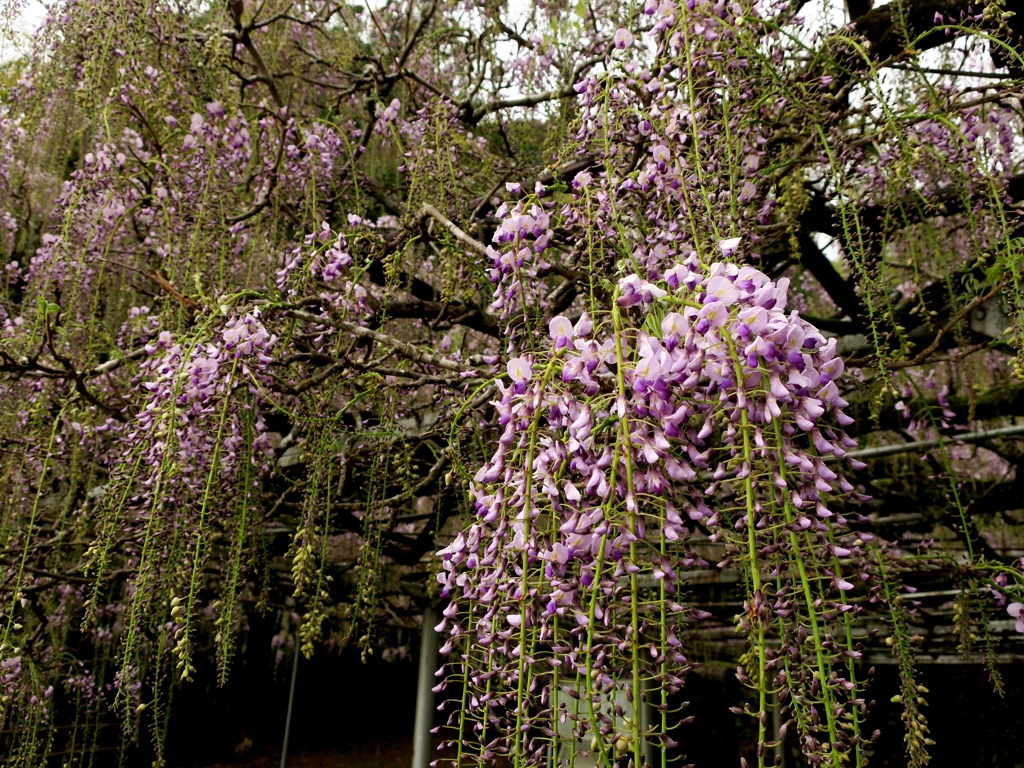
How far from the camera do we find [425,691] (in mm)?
4844

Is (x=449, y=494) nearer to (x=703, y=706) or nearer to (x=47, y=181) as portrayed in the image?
(x=47, y=181)

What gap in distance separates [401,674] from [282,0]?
7899 mm

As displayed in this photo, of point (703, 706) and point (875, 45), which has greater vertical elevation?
point (875, 45)

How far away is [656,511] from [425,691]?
427 centimetres

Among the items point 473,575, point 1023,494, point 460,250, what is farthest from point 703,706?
point 473,575

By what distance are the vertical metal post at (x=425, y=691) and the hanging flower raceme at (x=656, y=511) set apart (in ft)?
12.4

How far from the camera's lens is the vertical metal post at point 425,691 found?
4.67 m

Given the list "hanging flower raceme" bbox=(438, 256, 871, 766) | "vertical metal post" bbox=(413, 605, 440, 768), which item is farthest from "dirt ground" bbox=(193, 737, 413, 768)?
"hanging flower raceme" bbox=(438, 256, 871, 766)

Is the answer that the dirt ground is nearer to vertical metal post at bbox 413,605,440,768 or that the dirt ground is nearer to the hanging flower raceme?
vertical metal post at bbox 413,605,440,768

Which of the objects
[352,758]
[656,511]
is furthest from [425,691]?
[656,511]

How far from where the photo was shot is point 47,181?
4.25m

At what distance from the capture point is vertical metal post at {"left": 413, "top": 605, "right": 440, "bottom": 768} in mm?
4672

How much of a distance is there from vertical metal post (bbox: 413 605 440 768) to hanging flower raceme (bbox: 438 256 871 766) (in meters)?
3.78

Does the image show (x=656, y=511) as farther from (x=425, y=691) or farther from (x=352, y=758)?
(x=352, y=758)
